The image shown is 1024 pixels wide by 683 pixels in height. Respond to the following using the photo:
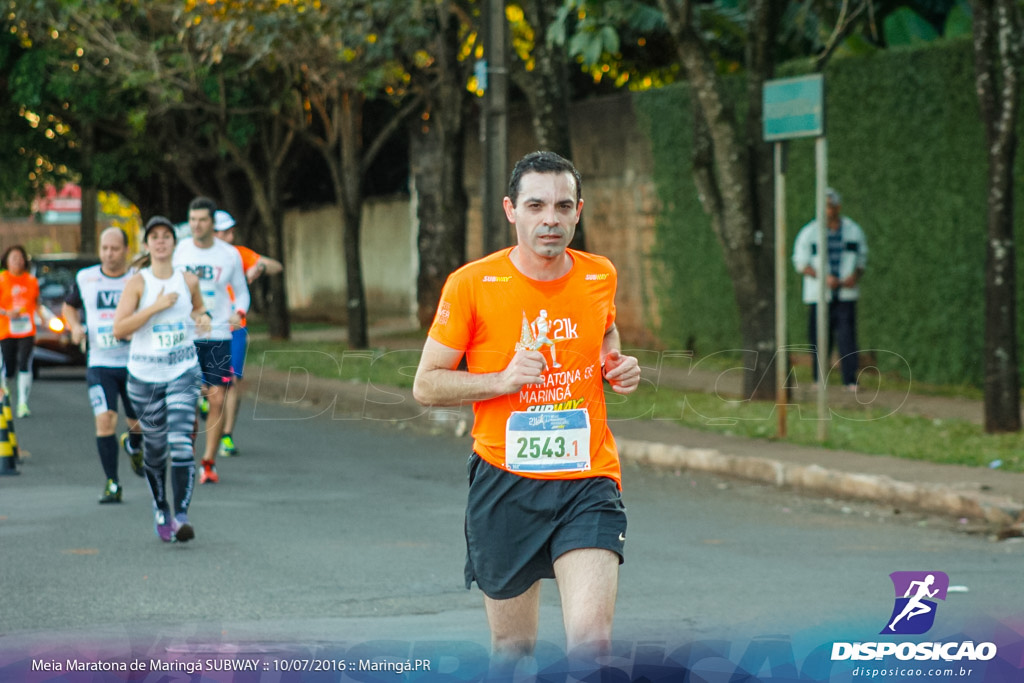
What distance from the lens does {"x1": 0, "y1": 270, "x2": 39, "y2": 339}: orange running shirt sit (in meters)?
14.5

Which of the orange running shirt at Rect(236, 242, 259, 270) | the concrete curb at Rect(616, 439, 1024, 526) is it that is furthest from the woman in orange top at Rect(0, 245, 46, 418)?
the concrete curb at Rect(616, 439, 1024, 526)

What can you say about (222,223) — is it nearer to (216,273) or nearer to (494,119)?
(216,273)

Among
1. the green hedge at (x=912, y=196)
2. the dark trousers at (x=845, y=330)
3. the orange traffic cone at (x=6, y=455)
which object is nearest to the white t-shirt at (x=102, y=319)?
the orange traffic cone at (x=6, y=455)

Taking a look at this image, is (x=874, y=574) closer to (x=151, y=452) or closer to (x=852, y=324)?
(x=151, y=452)

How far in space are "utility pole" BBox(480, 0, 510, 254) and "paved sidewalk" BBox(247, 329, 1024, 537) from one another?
73.5 inches

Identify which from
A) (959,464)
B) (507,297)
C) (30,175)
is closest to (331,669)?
(507,297)

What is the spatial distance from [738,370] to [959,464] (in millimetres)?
6524

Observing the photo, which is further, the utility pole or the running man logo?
the utility pole

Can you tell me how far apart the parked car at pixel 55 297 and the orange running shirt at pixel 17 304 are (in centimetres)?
→ 574

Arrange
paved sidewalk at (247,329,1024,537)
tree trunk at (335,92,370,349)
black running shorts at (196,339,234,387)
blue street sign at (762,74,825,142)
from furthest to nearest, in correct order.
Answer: tree trunk at (335,92,370,349), blue street sign at (762,74,825,142), black running shorts at (196,339,234,387), paved sidewalk at (247,329,1024,537)

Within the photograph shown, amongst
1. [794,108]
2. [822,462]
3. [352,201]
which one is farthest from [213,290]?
[352,201]

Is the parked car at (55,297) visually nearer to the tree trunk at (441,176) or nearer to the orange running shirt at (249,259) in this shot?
the tree trunk at (441,176)

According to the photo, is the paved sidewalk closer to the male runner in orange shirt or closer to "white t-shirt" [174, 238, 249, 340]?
"white t-shirt" [174, 238, 249, 340]

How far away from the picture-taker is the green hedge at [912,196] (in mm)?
15141
